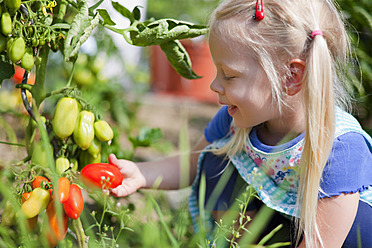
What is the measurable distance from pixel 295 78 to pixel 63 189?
0.66 m

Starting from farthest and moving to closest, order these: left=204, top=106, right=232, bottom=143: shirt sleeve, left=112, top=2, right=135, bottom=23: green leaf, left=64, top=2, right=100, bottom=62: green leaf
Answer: left=204, top=106, right=232, bottom=143: shirt sleeve
left=112, top=2, right=135, bottom=23: green leaf
left=64, top=2, right=100, bottom=62: green leaf

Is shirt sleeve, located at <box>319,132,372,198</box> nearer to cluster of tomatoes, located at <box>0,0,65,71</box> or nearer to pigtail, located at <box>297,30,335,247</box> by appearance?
pigtail, located at <box>297,30,335,247</box>

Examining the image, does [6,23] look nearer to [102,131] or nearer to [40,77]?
[40,77]

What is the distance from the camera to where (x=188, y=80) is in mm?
3686

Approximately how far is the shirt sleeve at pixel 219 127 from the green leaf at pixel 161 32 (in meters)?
0.45

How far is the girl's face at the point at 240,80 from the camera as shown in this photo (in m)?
1.11

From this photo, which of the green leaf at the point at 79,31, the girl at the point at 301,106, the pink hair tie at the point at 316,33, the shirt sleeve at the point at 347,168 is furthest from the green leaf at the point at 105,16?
the shirt sleeve at the point at 347,168

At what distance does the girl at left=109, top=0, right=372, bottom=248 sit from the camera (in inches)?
42.6

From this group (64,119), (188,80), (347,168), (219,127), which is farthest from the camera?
(188,80)

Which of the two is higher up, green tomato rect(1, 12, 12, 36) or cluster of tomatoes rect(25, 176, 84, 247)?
green tomato rect(1, 12, 12, 36)

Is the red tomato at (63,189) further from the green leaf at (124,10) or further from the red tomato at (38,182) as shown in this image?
the green leaf at (124,10)

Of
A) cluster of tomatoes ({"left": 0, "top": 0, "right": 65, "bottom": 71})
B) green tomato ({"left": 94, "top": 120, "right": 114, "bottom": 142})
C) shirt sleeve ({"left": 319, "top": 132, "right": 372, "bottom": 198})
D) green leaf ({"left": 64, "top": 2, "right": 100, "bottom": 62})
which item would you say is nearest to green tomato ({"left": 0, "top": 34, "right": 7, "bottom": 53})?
cluster of tomatoes ({"left": 0, "top": 0, "right": 65, "bottom": 71})

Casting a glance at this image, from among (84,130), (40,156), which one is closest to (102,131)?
(84,130)

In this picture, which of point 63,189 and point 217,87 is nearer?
point 63,189
